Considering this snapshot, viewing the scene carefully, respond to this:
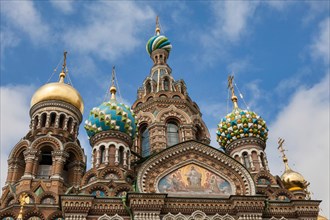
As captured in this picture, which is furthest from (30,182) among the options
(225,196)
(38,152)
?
(225,196)

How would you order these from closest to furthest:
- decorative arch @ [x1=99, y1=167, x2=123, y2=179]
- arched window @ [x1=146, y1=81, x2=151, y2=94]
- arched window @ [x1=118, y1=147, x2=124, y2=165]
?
decorative arch @ [x1=99, y1=167, x2=123, y2=179] < arched window @ [x1=118, y1=147, x2=124, y2=165] < arched window @ [x1=146, y1=81, x2=151, y2=94]

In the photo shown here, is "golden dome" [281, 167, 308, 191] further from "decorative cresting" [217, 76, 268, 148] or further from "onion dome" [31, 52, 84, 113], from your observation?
"onion dome" [31, 52, 84, 113]

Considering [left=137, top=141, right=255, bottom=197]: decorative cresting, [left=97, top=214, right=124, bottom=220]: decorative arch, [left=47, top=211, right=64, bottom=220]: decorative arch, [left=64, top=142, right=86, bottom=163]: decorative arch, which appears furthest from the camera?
[left=64, top=142, right=86, bottom=163]: decorative arch

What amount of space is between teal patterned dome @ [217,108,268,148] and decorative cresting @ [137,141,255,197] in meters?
3.66

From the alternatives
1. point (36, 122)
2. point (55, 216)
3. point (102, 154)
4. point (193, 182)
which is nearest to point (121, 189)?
point (193, 182)

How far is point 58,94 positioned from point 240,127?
25.3 ft

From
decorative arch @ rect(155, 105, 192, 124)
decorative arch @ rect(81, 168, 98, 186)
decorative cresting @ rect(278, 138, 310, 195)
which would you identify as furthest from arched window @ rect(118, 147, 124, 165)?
decorative cresting @ rect(278, 138, 310, 195)

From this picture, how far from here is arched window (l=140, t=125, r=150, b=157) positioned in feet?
60.3

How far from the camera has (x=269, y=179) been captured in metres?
15.6

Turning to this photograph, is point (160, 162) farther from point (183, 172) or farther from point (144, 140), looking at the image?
point (144, 140)

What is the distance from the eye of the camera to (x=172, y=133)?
61.2 ft

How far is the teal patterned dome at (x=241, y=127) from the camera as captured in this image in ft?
55.7

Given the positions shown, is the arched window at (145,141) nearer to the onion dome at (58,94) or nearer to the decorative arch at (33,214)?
the onion dome at (58,94)

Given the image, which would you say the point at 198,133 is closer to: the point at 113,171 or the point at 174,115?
the point at 174,115
